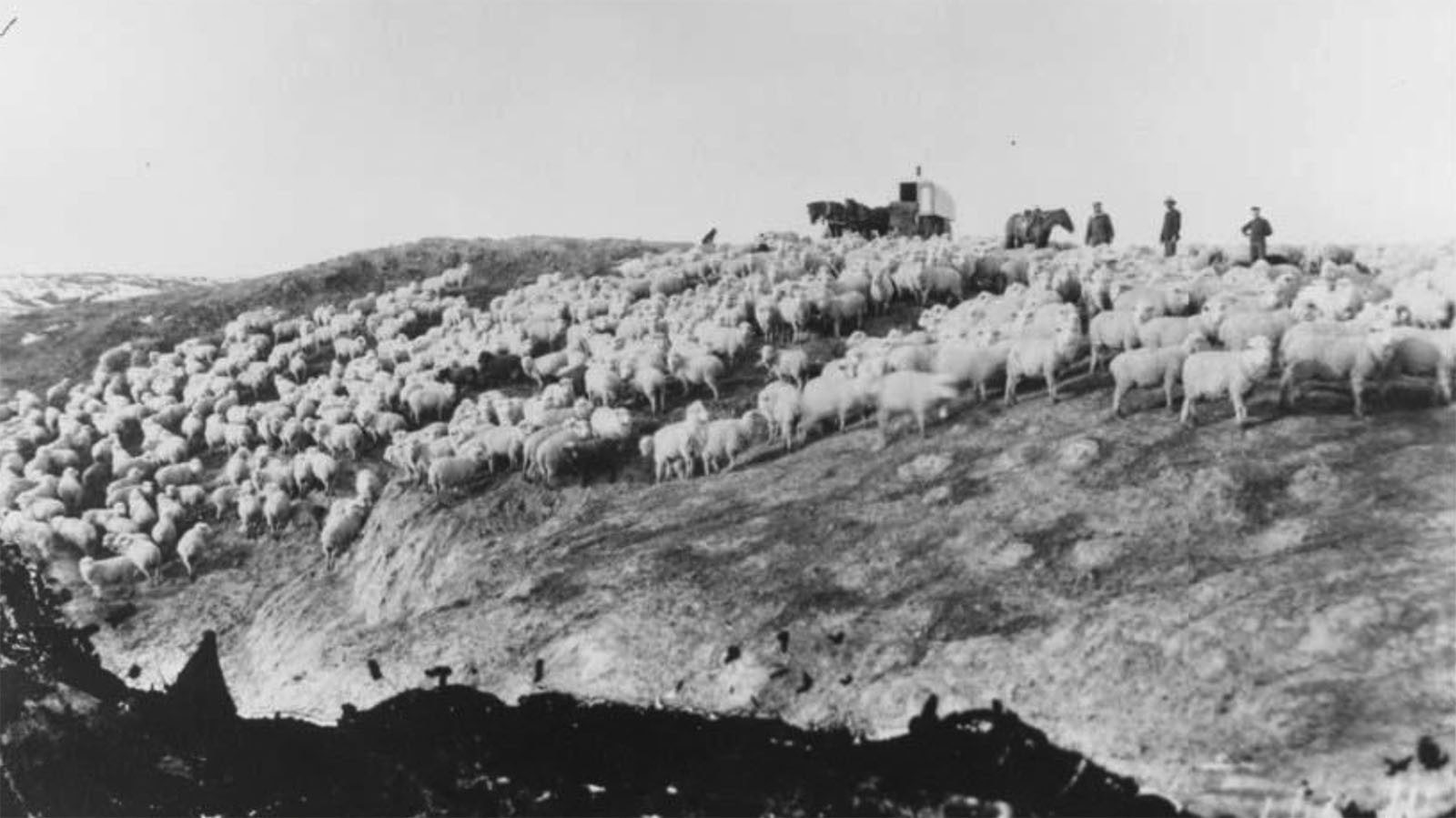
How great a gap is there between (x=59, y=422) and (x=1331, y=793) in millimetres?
26996

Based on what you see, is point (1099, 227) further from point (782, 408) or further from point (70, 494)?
point (70, 494)

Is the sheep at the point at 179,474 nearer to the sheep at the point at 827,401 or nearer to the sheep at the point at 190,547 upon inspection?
the sheep at the point at 190,547

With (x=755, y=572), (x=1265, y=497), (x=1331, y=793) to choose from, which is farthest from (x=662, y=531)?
(x=1331, y=793)

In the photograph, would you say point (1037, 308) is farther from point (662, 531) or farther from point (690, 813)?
point (690, 813)

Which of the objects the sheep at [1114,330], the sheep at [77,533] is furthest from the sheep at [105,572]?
the sheep at [1114,330]

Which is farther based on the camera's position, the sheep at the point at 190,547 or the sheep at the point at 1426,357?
the sheep at the point at 190,547

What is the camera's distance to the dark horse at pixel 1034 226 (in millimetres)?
30594

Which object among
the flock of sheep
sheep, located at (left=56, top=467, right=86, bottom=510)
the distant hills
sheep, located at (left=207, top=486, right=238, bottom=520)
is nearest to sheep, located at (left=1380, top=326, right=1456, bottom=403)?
the flock of sheep

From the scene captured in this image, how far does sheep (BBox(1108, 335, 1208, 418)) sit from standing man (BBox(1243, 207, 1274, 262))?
10266 mm

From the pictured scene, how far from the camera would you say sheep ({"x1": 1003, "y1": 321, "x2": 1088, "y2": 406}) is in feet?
55.4

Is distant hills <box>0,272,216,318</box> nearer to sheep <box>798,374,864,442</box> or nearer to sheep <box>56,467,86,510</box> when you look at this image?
sheep <box>56,467,86,510</box>

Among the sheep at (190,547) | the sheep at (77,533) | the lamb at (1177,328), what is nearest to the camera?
the lamb at (1177,328)

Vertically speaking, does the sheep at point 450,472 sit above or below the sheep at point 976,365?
below

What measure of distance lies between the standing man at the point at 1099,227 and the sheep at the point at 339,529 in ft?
59.2
